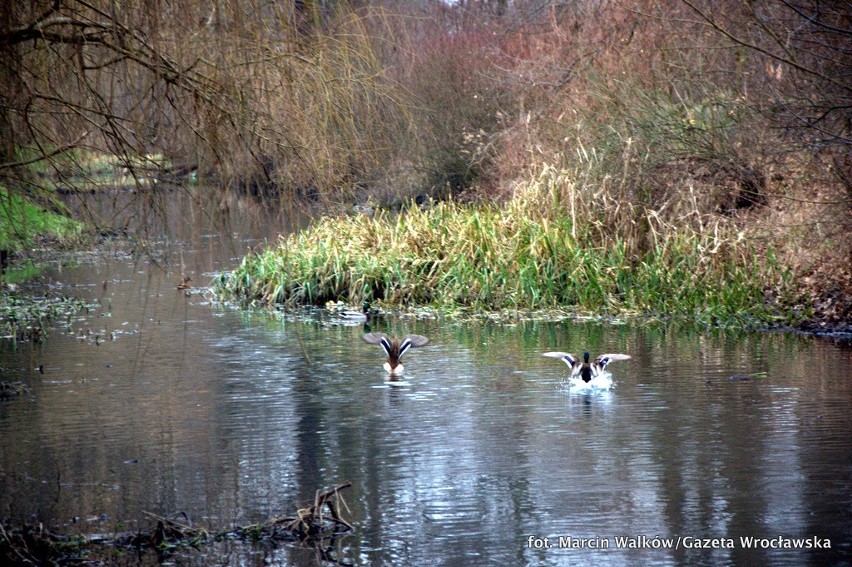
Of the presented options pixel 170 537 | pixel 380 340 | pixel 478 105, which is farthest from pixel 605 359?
pixel 478 105

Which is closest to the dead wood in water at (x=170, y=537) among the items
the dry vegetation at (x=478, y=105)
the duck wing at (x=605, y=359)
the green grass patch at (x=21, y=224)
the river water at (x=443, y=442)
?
the river water at (x=443, y=442)

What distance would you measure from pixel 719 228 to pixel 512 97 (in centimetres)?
1025

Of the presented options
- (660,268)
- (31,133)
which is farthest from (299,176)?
(660,268)

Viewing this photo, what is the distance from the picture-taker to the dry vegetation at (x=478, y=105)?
20.7 feet

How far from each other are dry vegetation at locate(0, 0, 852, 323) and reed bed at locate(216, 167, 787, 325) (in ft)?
0.61

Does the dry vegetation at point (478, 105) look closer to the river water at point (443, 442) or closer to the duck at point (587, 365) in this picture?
the river water at point (443, 442)

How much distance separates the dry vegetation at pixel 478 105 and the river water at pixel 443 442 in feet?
1.83

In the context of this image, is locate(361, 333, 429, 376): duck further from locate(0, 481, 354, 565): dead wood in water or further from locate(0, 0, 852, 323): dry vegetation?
locate(0, 481, 354, 565): dead wood in water

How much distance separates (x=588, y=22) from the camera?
888 inches

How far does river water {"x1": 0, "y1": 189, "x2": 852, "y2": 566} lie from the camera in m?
6.65

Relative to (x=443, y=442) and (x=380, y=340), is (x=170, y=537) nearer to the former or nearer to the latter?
(x=443, y=442)

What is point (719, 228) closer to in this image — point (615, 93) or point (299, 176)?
point (615, 93)

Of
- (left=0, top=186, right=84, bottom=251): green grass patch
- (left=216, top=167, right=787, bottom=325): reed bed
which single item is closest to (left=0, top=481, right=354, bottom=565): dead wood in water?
(left=0, top=186, right=84, bottom=251): green grass patch

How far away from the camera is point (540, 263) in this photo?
1783 cm
